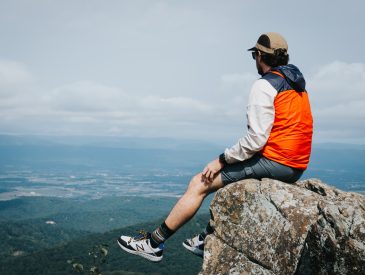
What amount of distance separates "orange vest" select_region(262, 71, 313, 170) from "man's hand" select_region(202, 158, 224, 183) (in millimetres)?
811

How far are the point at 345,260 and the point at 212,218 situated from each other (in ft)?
7.57

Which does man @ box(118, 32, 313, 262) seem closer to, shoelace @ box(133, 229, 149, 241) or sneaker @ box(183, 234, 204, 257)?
shoelace @ box(133, 229, 149, 241)

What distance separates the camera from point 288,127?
21.0 ft

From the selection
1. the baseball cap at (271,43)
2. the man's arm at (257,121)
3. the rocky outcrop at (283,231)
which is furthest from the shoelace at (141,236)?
the baseball cap at (271,43)

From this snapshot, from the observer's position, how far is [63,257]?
379ft

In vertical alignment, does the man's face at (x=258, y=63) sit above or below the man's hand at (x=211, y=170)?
above

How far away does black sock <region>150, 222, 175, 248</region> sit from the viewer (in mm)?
6898

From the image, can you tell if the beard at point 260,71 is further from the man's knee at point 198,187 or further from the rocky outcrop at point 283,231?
the man's knee at point 198,187

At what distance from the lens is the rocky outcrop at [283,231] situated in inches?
214

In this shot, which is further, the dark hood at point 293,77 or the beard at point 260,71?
the beard at point 260,71

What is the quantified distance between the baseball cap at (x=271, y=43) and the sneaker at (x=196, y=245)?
150 inches

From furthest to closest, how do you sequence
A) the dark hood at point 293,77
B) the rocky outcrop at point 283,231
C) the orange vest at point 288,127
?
the dark hood at point 293,77
the orange vest at point 288,127
the rocky outcrop at point 283,231

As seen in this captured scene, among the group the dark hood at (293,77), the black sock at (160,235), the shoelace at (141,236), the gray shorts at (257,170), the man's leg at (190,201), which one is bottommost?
the shoelace at (141,236)

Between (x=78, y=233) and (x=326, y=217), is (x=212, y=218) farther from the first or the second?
(x=78, y=233)
